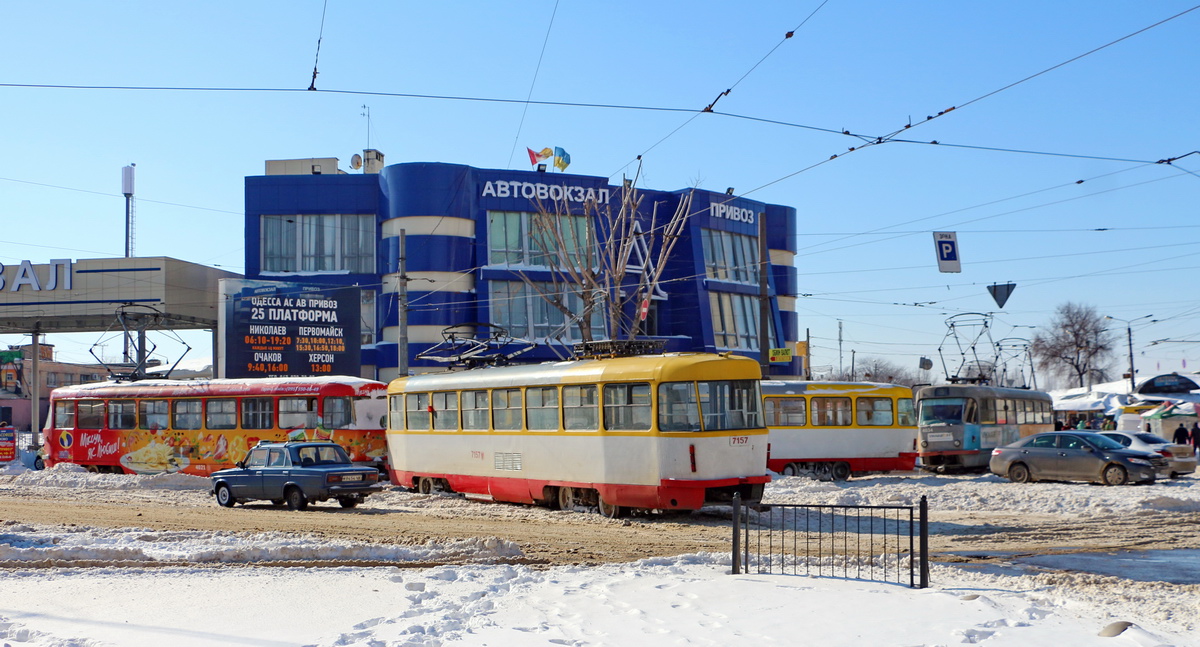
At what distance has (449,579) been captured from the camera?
36.7 ft

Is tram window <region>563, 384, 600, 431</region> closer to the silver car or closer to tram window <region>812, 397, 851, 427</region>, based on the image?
tram window <region>812, 397, 851, 427</region>

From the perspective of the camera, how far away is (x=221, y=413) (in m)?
28.9

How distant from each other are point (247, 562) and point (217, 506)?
10.00 meters

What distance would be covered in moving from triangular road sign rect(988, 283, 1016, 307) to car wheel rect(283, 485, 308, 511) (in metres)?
18.7

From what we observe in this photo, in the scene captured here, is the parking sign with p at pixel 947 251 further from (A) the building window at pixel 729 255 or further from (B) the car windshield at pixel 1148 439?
(A) the building window at pixel 729 255

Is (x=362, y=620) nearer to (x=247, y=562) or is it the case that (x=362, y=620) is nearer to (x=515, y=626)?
(x=515, y=626)

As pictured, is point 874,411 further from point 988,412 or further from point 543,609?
point 543,609

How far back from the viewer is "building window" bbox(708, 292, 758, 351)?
174 ft

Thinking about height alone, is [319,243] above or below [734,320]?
above

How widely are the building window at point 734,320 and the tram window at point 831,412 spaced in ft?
76.5

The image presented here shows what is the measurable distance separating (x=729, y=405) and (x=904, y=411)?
13.0 meters

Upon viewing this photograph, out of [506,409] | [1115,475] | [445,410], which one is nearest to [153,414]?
[445,410]

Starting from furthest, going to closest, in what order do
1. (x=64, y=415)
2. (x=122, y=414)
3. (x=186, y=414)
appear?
(x=64, y=415)
(x=122, y=414)
(x=186, y=414)

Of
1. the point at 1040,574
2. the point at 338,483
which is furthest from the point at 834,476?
the point at 1040,574
